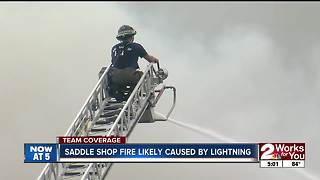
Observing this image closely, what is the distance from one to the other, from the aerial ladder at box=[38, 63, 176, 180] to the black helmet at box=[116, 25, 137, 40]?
3.96ft

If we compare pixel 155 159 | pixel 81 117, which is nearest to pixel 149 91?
pixel 81 117

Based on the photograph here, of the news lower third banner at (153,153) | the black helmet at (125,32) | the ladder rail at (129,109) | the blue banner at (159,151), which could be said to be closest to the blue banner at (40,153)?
the news lower third banner at (153,153)

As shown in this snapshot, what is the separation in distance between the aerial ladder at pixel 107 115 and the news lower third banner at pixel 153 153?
18.5 inches

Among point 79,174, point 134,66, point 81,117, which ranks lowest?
point 79,174

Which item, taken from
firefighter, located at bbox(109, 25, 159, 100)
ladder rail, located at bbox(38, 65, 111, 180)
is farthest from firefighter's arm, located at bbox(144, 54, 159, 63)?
ladder rail, located at bbox(38, 65, 111, 180)

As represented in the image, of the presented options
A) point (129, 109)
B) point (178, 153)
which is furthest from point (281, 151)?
point (129, 109)

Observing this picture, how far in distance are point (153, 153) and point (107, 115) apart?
3.86m

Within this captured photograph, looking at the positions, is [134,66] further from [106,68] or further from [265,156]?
[265,156]

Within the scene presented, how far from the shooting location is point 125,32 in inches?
1091

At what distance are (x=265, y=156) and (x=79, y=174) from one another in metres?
5.49

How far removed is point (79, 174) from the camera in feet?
81.4

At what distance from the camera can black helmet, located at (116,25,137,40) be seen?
27.7 metres

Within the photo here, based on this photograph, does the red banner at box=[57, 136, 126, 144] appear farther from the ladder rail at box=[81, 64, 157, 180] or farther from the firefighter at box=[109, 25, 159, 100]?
the firefighter at box=[109, 25, 159, 100]

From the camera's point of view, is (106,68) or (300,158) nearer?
(300,158)
